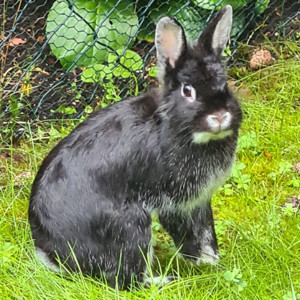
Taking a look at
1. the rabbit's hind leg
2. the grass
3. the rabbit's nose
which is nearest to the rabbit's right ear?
the rabbit's nose

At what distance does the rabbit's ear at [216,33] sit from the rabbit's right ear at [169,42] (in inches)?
3.8

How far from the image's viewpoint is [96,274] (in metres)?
3.28

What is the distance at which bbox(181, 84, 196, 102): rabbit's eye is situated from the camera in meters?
2.84

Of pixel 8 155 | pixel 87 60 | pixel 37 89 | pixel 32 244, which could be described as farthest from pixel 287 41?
pixel 32 244

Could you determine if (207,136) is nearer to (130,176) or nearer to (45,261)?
(130,176)

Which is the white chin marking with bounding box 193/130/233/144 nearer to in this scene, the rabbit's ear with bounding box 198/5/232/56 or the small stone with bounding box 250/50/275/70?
the rabbit's ear with bounding box 198/5/232/56

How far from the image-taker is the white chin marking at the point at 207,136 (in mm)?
2832

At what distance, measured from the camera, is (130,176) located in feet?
10.2

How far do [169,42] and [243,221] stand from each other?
1.21 m

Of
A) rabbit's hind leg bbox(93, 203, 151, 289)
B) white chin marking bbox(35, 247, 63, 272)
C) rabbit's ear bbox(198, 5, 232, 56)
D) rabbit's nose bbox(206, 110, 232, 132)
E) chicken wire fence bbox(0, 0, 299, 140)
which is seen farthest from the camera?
chicken wire fence bbox(0, 0, 299, 140)

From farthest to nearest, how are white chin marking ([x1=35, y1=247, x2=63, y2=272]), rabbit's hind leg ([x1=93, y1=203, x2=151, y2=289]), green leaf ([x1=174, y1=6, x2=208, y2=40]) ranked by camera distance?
green leaf ([x1=174, y1=6, x2=208, y2=40]) < white chin marking ([x1=35, y1=247, x2=63, y2=272]) < rabbit's hind leg ([x1=93, y1=203, x2=151, y2=289])

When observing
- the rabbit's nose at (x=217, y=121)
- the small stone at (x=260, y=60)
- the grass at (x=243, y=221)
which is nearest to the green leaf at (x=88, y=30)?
the grass at (x=243, y=221)

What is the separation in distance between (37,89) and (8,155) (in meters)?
0.63

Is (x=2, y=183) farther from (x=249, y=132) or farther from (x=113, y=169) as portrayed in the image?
(x=249, y=132)
